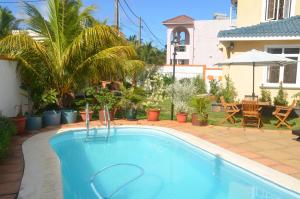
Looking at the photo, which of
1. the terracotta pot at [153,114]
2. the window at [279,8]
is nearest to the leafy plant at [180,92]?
the terracotta pot at [153,114]

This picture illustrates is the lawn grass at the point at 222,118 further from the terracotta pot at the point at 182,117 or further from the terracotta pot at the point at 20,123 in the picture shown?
the terracotta pot at the point at 20,123

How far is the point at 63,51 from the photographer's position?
11922 millimetres

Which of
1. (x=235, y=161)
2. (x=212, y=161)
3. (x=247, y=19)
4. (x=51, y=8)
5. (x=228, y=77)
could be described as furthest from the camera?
(x=247, y=19)

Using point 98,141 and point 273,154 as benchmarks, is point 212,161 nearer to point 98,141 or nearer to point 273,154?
point 273,154

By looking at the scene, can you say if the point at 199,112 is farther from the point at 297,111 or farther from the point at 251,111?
the point at 297,111

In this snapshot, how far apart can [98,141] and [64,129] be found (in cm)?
131

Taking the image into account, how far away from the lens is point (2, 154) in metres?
6.63

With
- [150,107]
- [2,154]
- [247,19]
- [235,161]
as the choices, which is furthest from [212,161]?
[247,19]

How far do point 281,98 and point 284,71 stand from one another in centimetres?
143

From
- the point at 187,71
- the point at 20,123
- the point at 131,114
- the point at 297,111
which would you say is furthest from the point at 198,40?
the point at 20,123

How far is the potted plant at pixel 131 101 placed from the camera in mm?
12938

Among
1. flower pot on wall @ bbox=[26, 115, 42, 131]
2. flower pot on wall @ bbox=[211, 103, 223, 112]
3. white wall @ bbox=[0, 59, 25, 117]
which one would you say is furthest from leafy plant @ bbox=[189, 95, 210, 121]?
white wall @ bbox=[0, 59, 25, 117]

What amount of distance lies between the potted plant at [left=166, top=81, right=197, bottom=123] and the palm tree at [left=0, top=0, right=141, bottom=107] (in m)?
2.87

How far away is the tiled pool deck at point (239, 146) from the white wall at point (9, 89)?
1.44 metres
